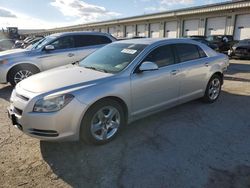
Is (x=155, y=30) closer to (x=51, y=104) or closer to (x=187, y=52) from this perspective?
(x=187, y=52)

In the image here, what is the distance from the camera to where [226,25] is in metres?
23.6

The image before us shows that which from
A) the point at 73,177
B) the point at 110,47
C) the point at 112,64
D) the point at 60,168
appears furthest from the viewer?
the point at 110,47

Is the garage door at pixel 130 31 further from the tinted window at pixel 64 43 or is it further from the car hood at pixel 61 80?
the car hood at pixel 61 80

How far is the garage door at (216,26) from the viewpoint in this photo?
79.0 ft

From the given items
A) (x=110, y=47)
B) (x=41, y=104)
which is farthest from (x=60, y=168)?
(x=110, y=47)

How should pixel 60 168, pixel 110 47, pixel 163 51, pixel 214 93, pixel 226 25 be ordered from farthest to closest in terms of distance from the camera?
pixel 226 25, pixel 214 93, pixel 110 47, pixel 163 51, pixel 60 168

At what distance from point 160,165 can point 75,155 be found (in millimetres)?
1231

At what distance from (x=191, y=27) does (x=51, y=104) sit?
1087 inches

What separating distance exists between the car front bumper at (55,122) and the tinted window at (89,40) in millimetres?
5410

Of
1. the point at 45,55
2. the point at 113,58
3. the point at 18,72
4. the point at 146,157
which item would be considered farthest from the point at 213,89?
the point at 18,72

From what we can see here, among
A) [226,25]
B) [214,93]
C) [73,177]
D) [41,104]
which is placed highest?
[226,25]

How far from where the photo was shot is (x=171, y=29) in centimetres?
3066

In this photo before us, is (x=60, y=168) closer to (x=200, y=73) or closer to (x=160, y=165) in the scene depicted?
(x=160, y=165)

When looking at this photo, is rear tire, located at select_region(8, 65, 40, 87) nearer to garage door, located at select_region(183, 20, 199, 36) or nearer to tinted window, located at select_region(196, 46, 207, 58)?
tinted window, located at select_region(196, 46, 207, 58)
